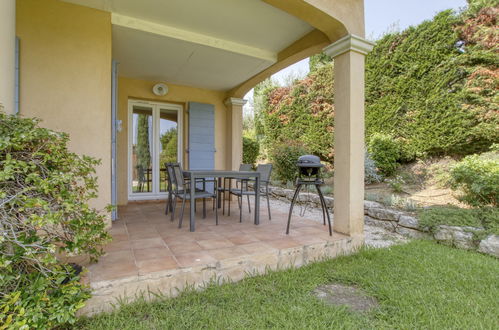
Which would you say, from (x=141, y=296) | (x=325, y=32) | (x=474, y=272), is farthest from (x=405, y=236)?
(x=141, y=296)

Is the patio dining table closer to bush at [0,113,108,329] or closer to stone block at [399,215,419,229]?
bush at [0,113,108,329]

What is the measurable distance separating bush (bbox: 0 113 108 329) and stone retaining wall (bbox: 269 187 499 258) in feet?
12.7

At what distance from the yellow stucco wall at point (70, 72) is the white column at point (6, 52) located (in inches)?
28.4

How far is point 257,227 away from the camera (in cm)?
318

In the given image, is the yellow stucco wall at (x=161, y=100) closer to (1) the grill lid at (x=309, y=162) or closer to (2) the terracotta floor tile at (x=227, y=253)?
(1) the grill lid at (x=309, y=162)

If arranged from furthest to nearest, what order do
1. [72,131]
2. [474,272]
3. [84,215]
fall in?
[72,131]
[474,272]
[84,215]

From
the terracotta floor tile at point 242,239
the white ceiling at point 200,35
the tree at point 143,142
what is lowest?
the terracotta floor tile at point 242,239

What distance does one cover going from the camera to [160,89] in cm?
495

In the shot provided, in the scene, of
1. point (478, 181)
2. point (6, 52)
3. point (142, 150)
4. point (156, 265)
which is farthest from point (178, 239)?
point (478, 181)

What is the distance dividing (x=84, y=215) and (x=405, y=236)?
3.91m

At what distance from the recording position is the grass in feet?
5.11

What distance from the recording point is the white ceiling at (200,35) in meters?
2.84

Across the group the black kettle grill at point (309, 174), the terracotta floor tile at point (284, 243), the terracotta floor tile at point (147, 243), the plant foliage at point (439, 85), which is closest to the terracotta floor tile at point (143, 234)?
the terracotta floor tile at point (147, 243)

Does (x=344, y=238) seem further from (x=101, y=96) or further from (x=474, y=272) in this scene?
(x=101, y=96)
